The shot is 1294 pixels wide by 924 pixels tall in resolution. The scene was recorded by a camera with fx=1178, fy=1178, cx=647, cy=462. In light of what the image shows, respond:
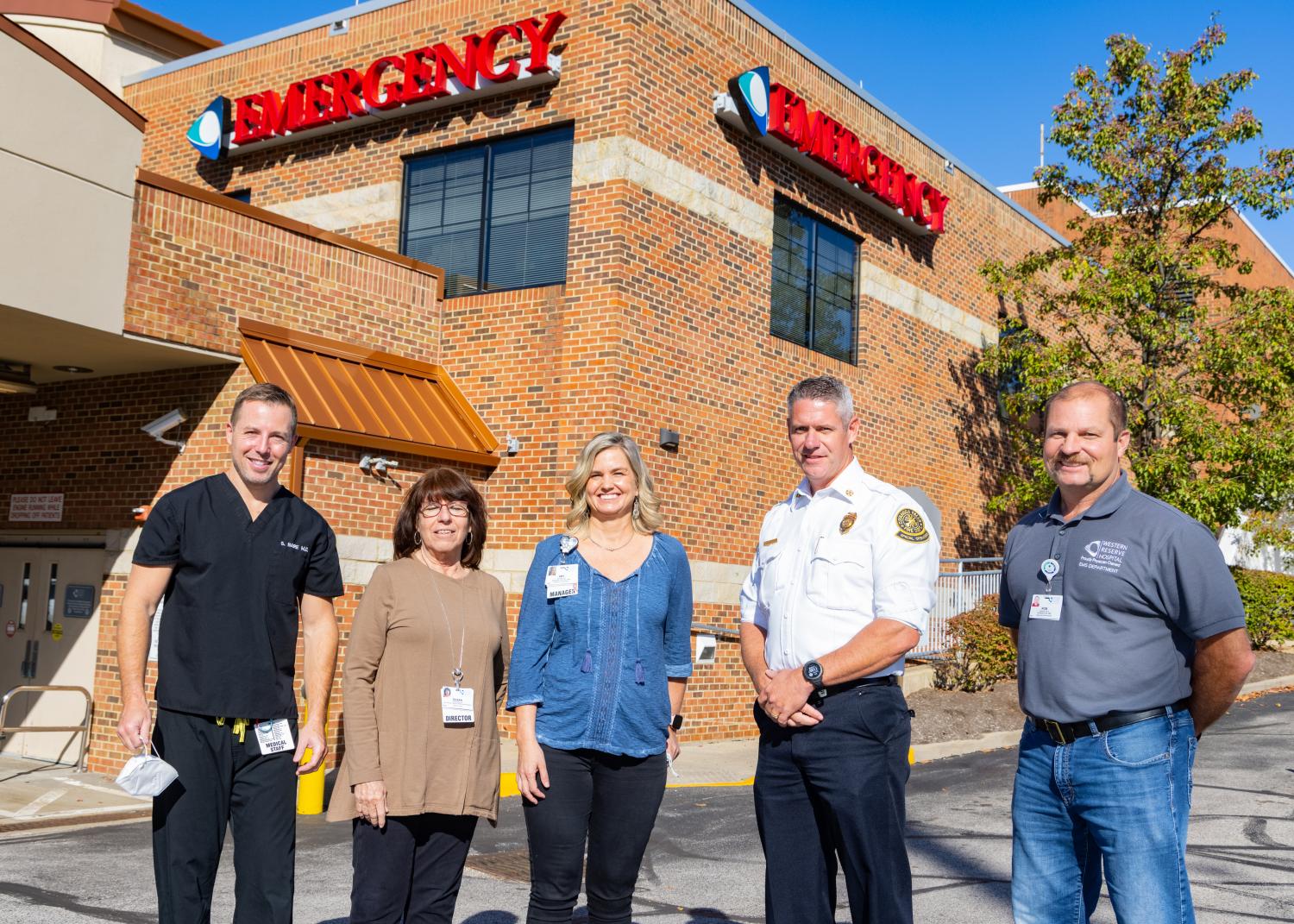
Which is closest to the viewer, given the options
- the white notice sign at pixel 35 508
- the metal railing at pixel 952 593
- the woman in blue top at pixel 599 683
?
the woman in blue top at pixel 599 683

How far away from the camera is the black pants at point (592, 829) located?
13.7 ft

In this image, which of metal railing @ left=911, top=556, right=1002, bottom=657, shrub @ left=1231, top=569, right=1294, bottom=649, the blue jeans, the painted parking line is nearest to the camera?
the blue jeans

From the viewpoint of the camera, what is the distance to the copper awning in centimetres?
1151

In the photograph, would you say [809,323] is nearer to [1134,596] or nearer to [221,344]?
[221,344]

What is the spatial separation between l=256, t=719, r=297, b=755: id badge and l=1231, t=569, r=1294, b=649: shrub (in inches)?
877

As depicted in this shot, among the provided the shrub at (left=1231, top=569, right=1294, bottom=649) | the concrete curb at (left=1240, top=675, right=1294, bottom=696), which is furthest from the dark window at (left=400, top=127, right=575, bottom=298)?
the shrub at (left=1231, top=569, right=1294, bottom=649)

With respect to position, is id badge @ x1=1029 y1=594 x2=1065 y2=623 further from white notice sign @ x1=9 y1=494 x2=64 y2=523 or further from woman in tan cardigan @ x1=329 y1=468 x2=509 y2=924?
white notice sign @ x1=9 y1=494 x2=64 y2=523

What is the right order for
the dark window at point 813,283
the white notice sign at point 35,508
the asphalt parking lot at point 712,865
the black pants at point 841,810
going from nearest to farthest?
the black pants at point 841,810 → the asphalt parking lot at point 712,865 → the white notice sign at point 35,508 → the dark window at point 813,283

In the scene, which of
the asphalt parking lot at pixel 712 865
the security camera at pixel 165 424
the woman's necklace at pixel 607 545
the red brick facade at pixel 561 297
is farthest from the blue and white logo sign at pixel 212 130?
the woman's necklace at pixel 607 545

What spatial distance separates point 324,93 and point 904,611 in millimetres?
13128

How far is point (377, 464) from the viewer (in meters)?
11.9

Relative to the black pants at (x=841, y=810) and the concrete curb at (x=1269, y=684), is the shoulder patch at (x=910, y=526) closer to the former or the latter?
the black pants at (x=841, y=810)

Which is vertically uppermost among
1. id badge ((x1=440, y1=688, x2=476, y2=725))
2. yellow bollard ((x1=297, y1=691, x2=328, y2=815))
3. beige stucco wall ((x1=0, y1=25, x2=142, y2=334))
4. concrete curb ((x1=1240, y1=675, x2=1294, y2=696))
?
beige stucco wall ((x1=0, y1=25, x2=142, y2=334))

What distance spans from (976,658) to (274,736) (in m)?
13.6
